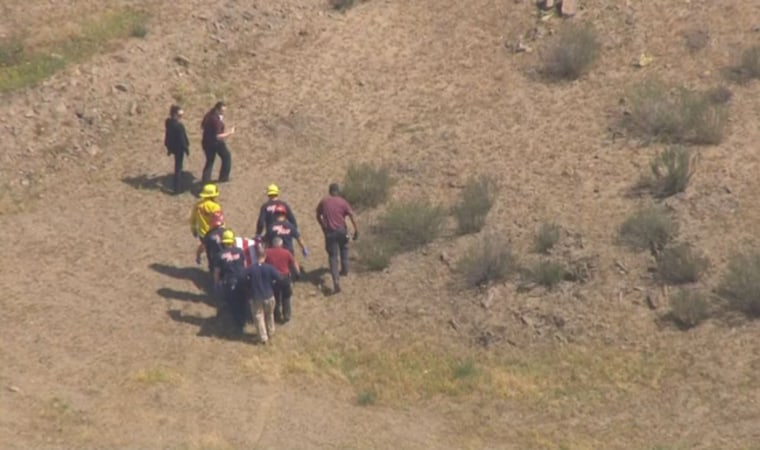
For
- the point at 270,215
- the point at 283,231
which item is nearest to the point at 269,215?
the point at 270,215

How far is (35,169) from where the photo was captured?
24734 mm

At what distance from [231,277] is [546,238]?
508cm

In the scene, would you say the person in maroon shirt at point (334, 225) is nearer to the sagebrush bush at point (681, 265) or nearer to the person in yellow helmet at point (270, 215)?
the person in yellow helmet at point (270, 215)

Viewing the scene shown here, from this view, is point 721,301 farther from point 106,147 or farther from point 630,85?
point 106,147

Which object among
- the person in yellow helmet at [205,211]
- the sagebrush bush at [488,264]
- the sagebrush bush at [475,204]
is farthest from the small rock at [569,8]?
the person in yellow helmet at [205,211]

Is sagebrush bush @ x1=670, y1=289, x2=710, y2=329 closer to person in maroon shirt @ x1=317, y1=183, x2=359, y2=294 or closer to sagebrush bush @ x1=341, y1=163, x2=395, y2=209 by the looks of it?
person in maroon shirt @ x1=317, y1=183, x2=359, y2=294

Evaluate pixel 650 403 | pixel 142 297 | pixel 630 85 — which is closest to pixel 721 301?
pixel 650 403

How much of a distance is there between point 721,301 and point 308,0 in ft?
43.6

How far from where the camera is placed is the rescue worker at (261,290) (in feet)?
63.5

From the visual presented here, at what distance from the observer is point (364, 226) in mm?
23172

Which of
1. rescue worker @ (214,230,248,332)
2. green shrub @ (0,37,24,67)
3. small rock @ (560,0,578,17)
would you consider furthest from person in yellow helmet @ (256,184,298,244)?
small rock @ (560,0,578,17)

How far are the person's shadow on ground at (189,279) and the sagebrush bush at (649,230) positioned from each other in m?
6.56

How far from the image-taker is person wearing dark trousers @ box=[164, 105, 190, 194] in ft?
77.3

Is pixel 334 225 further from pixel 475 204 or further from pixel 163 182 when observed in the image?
pixel 163 182
